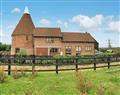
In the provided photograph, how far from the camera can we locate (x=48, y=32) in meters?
68.9

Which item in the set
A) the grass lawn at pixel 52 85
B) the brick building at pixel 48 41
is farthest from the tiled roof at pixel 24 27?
the grass lawn at pixel 52 85

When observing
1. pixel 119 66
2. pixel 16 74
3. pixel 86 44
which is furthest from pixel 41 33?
pixel 16 74

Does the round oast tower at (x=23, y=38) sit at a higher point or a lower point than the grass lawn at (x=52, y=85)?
higher

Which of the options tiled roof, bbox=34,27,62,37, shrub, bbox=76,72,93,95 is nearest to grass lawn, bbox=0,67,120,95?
shrub, bbox=76,72,93,95

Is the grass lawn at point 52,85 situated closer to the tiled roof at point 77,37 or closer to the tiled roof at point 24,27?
the tiled roof at point 77,37

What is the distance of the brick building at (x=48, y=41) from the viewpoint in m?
67.9

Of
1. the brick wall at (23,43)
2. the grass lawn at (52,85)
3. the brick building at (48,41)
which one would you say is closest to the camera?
the grass lawn at (52,85)

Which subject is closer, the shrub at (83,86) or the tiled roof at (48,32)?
the shrub at (83,86)

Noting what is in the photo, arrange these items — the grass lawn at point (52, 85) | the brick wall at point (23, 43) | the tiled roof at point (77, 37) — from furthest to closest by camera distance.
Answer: the tiled roof at point (77, 37), the brick wall at point (23, 43), the grass lawn at point (52, 85)

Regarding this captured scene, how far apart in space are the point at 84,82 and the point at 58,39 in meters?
53.8

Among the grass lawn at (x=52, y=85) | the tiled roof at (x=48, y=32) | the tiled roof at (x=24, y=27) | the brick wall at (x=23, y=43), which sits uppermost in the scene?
the tiled roof at (x=24, y=27)

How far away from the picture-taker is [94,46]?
72562 mm

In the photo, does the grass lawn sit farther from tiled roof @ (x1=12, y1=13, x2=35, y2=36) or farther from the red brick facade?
tiled roof @ (x1=12, y1=13, x2=35, y2=36)

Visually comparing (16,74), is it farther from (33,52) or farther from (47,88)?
(33,52)
